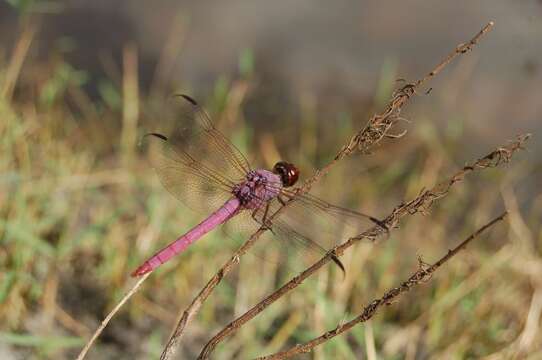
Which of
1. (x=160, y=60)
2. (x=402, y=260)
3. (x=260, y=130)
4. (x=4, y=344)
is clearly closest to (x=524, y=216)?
(x=402, y=260)

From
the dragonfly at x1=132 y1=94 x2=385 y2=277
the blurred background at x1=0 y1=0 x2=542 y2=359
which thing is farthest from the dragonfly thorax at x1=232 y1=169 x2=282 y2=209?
the blurred background at x1=0 y1=0 x2=542 y2=359

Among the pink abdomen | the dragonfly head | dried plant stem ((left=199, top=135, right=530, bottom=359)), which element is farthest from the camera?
the dragonfly head

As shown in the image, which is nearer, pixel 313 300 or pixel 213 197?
pixel 213 197

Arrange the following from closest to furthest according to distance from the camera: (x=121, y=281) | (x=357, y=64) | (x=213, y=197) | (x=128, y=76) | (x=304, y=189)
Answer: (x=304, y=189), (x=213, y=197), (x=121, y=281), (x=128, y=76), (x=357, y=64)

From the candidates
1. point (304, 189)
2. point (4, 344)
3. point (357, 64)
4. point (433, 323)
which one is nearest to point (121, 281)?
point (4, 344)

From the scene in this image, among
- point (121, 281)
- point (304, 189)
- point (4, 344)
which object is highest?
point (121, 281)

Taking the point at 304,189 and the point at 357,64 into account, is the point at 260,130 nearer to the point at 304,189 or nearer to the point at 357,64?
the point at 357,64

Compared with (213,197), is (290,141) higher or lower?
higher

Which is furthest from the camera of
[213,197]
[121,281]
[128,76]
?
[128,76]

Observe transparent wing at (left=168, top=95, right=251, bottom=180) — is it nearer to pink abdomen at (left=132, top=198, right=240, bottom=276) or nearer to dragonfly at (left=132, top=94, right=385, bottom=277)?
dragonfly at (left=132, top=94, right=385, bottom=277)
